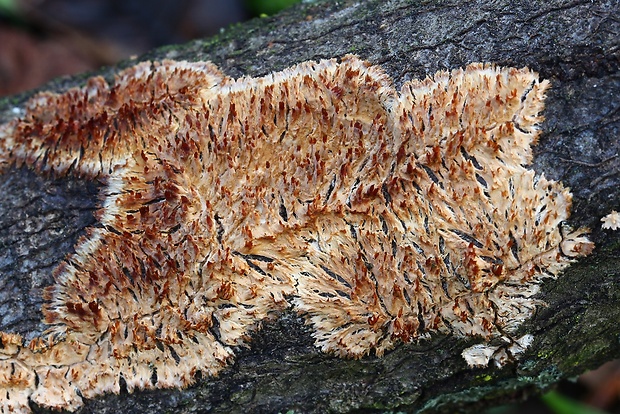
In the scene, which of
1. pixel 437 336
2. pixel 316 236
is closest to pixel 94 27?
pixel 316 236

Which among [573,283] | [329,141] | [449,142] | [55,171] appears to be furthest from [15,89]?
[573,283]

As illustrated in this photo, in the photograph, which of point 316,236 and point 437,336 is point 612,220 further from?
point 316,236

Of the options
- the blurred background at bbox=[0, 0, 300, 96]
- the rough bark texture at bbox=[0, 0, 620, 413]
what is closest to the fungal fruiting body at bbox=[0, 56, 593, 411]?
the rough bark texture at bbox=[0, 0, 620, 413]

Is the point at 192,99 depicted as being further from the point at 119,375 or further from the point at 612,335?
the point at 612,335

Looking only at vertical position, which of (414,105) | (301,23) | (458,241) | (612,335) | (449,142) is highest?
(301,23)

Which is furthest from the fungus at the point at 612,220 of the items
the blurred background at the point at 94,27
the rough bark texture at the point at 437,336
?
the blurred background at the point at 94,27

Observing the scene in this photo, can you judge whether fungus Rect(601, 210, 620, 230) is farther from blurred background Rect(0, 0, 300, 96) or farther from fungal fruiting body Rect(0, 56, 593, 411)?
blurred background Rect(0, 0, 300, 96)
